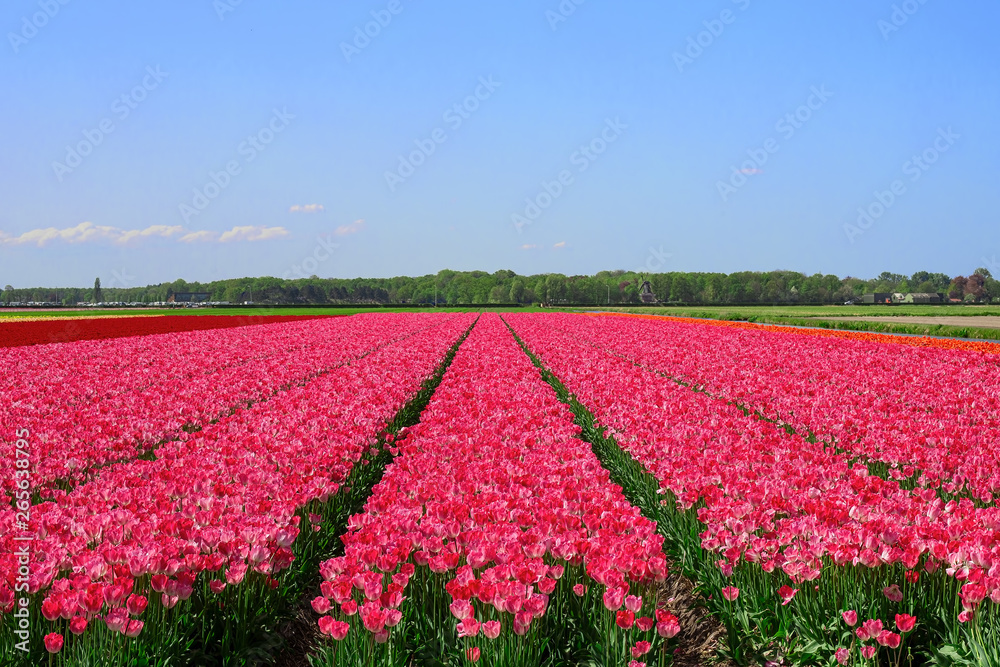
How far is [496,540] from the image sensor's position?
3.92 meters

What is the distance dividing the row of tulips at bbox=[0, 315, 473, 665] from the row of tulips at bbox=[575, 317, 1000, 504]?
4943mm

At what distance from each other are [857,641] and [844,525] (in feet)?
2.48

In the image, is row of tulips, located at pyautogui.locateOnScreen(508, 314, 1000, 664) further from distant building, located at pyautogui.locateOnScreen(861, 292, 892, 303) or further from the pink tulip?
distant building, located at pyautogui.locateOnScreen(861, 292, 892, 303)

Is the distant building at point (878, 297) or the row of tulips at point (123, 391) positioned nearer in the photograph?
the row of tulips at point (123, 391)

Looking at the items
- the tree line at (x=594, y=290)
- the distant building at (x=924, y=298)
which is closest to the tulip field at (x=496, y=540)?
the tree line at (x=594, y=290)

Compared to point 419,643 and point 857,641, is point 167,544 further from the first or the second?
point 857,641

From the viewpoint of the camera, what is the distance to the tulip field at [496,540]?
3.45 meters

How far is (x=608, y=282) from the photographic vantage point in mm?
195625

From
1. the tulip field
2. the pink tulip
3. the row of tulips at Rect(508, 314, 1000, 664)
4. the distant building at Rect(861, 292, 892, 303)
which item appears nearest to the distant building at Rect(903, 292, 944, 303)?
the distant building at Rect(861, 292, 892, 303)

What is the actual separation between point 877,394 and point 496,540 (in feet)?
29.1

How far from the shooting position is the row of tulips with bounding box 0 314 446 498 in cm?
698

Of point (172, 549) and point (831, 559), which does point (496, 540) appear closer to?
point (172, 549)

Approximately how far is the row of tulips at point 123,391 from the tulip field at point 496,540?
0.08 m

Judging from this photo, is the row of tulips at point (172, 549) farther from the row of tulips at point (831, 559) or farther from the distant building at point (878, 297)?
the distant building at point (878, 297)
